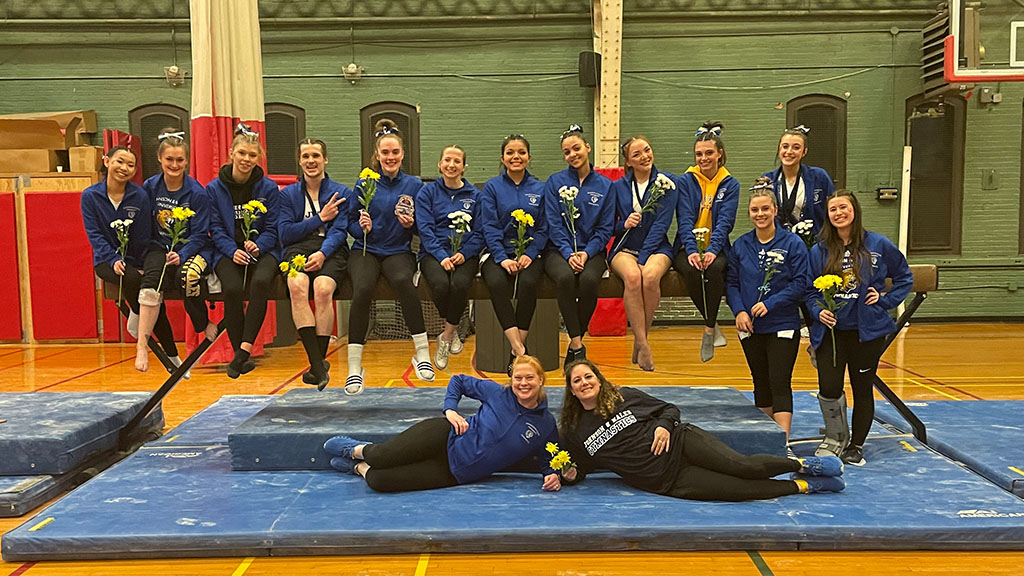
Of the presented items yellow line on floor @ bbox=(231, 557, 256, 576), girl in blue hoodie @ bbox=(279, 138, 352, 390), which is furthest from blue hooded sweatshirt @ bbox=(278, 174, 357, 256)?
yellow line on floor @ bbox=(231, 557, 256, 576)

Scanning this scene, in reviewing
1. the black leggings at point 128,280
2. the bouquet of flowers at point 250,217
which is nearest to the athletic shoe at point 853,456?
the bouquet of flowers at point 250,217

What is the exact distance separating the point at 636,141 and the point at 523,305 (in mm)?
1389

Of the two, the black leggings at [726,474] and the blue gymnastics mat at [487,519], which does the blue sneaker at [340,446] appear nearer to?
the blue gymnastics mat at [487,519]

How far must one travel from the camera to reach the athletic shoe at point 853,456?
215 inches

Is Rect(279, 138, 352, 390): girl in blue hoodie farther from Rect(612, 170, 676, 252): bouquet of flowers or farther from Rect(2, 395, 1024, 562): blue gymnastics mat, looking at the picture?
Rect(612, 170, 676, 252): bouquet of flowers

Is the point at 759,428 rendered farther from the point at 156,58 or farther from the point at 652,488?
the point at 156,58

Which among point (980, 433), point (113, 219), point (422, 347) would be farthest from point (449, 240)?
point (980, 433)

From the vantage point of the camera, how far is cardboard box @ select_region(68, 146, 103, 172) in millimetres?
10961

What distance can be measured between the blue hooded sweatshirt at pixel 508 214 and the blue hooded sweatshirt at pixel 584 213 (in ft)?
0.26

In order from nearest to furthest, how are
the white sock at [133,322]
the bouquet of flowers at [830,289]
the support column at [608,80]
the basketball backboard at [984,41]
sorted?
1. the bouquet of flowers at [830,289]
2. the white sock at [133,322]
3. the basketball backboard at [984,41]
4. the support column at [608,80]

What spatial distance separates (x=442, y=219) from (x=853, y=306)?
2.78 metres

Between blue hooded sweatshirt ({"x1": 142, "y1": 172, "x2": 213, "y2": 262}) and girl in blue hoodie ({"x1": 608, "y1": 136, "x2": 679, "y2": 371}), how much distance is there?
2856 mm

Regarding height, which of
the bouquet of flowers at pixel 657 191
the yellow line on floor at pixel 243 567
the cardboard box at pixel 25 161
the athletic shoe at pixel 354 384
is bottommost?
the yellow line on floor at pixel 243 567

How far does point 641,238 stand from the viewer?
18.9 feet
